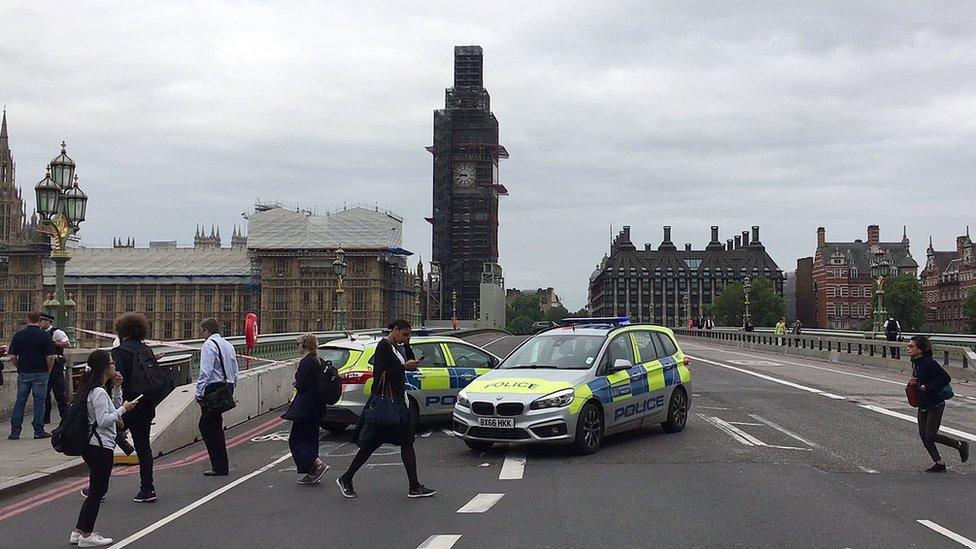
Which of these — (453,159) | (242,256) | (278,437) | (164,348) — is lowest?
(278,437)

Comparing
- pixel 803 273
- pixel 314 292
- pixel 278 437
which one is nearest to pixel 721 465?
pixel 278 437

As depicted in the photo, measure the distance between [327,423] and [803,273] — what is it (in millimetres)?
151794

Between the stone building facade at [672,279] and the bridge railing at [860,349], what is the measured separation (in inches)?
4760

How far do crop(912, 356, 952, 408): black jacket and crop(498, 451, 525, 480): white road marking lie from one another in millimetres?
4614

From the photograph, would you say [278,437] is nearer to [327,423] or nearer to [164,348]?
[327,423]

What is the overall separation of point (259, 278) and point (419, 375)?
111695 millimetres

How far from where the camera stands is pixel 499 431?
35.5 ft

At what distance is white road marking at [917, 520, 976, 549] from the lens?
6883 millimetres

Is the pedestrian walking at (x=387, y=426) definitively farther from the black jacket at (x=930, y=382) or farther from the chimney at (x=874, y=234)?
the chimney at (x=874, y=234)

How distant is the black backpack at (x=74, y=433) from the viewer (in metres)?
7.27

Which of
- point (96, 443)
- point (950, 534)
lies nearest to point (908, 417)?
point (950, 534)

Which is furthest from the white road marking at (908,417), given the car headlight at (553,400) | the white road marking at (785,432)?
the car headlight at (553,400)

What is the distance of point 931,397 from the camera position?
399 inches

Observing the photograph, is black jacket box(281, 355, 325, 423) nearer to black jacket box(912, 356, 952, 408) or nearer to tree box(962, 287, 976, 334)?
black jacket box(912, 356, 952, 408)
